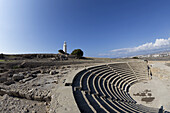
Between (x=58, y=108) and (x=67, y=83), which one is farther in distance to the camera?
(x=67, y=83)

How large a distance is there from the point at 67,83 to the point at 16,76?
21.7ft

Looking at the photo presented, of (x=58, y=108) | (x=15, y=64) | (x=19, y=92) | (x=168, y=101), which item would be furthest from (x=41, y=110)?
(x=15, y=64)

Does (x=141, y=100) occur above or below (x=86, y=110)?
below

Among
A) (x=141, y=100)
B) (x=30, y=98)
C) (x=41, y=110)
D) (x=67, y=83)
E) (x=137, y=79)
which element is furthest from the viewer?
(x=137, y=79)

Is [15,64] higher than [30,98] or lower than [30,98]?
higher

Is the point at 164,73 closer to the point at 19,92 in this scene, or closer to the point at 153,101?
the point at 153,101

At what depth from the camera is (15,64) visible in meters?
15.3

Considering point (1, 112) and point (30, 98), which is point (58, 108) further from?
point (1, 112)

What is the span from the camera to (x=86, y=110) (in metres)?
3.71

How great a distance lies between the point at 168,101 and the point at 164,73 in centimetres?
999

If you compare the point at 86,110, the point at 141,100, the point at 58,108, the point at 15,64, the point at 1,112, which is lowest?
the point at 141,100

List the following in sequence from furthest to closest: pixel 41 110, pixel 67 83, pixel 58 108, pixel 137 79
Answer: pixel 137 79, pixel 67 83, pixel 41 110, pixel 58 108

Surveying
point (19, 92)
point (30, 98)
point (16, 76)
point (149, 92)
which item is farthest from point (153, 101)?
point (16, 76)

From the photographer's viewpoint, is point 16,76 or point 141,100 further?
point 141,100
